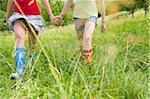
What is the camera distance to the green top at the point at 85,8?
5504mm

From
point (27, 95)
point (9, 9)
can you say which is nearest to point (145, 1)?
point (9, 9)

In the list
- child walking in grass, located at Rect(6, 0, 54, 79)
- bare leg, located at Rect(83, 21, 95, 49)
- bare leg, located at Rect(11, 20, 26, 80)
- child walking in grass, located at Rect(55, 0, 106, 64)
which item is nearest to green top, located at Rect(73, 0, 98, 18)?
child walking in grass, located at Rect(55, 0, 106, 64)

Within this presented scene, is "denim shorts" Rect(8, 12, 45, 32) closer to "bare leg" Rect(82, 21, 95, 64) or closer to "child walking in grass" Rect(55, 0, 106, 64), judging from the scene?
"child walking in grass" Rect(55, 0, 106, 64)

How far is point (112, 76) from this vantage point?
153 inches

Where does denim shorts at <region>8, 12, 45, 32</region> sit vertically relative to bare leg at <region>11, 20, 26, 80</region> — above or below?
above

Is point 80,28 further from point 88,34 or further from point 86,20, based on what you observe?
point 88,34

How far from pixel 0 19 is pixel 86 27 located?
794cm

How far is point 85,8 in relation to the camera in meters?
5.52

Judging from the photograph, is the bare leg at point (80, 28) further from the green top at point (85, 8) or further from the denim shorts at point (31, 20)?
the denim shorts at point (31, 20)

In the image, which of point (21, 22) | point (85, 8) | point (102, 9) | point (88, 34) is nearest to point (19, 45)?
point (21, 22)

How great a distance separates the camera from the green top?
18.1 ft

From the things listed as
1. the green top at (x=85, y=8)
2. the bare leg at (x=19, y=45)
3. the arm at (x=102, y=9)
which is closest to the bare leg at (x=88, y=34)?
the green top at (x=85, y=8)

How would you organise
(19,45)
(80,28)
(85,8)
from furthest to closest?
(80,28) → (85,8) → (19,45)

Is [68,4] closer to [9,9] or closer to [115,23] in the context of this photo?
[9,9]
